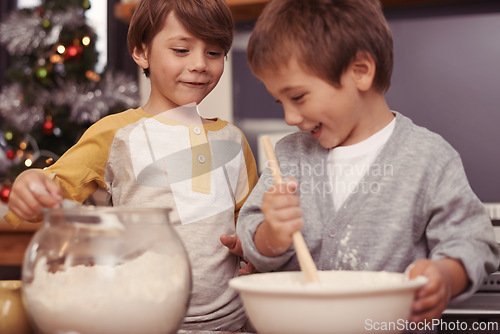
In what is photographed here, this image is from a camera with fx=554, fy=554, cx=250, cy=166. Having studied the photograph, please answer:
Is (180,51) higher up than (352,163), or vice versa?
(180,51)

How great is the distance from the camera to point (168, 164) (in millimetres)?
1099

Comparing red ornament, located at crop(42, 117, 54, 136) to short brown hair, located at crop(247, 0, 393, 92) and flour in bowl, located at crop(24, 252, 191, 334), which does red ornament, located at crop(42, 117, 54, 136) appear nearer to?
short brown hair, located at crop(247, 0, 393, 92)

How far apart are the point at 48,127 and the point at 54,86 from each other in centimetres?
21

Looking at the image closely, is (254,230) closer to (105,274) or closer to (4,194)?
(105,274)

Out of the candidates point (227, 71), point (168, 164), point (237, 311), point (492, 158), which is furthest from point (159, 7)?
point (492, 158)

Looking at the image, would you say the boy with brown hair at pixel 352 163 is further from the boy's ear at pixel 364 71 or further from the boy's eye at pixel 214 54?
the boy's eye at pixel 214 54

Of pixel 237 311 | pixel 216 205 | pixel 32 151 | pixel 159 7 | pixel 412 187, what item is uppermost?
pixel 159 7

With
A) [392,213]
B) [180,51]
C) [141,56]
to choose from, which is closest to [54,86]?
[141,56]

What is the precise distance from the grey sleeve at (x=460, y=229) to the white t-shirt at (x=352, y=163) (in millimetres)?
Answer: 122

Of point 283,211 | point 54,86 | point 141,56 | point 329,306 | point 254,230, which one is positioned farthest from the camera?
point 54,86

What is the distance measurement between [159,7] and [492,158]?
159 cm

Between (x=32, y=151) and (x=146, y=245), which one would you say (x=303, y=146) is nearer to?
(x=146, y=245)

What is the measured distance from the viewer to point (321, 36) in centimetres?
83

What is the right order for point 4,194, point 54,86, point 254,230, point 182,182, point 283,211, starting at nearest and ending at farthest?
point 283,211, point 254,230, point 182,182, point 4,194, point 54,86
